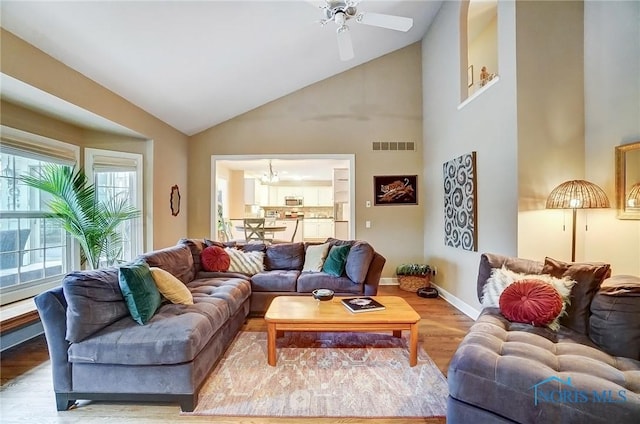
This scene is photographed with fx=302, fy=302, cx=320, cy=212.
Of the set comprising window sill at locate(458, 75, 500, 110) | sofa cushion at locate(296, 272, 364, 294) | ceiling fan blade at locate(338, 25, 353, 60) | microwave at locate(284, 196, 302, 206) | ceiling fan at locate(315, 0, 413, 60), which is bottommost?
sofa cushion at locate(296, 272, 364, 294)

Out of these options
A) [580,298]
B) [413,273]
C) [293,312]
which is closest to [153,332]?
[293,312]

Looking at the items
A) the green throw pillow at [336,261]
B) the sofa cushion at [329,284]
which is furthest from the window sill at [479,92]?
the sofa cushion at [329,284]

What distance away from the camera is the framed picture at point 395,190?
5.37 meters

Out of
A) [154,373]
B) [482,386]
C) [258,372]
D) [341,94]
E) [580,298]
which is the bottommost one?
[258,372]

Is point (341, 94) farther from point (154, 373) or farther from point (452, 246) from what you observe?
point (154, 373)

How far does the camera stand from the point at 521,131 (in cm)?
284

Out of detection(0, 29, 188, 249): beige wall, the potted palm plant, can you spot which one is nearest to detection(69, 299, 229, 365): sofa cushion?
the potted palm plant

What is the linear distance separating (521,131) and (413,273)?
2670 mm

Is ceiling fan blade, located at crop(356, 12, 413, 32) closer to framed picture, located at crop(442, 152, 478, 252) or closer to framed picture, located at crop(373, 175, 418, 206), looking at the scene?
framed picture, located at crop(442, 152, 478, 252)

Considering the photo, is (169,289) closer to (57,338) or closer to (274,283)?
(57,338)

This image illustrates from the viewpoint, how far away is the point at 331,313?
2.58 m

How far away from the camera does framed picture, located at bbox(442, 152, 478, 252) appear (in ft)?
11.7

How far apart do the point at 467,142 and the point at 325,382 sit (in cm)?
314

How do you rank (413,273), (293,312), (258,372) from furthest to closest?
(413,273) → (293,312) → (258,372)
